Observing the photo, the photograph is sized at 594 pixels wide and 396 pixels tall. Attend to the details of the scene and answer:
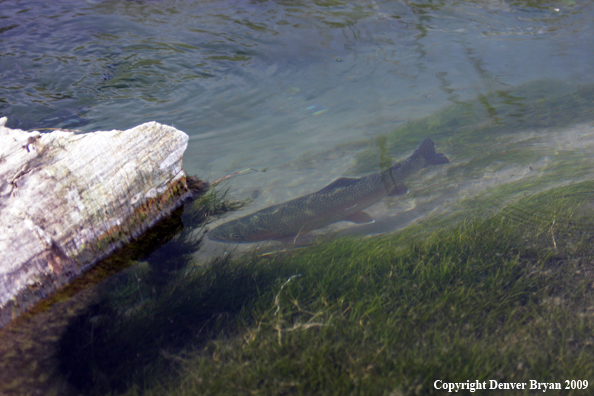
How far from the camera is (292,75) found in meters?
10.3

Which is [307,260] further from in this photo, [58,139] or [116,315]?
[58,139]

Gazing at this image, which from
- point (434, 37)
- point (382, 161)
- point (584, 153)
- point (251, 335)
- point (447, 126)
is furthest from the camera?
point (434, 37)

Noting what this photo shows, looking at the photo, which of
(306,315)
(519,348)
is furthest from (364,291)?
(519,348)

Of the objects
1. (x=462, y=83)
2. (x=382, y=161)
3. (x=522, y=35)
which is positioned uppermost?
(x=522, y=35)

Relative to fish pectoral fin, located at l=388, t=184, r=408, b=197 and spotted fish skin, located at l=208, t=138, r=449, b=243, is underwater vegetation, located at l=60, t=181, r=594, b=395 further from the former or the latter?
fish pectoral fin, located at l=388, t=184, r=408, b=197

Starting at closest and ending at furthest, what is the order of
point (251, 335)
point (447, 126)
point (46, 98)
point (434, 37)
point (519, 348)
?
point (519, 348) < point (251, 335) < point (46, 98) < point (447, 126) < point (434, 37)

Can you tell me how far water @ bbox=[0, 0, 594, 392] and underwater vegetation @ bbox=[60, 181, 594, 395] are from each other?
2.30m

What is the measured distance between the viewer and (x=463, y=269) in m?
3.41

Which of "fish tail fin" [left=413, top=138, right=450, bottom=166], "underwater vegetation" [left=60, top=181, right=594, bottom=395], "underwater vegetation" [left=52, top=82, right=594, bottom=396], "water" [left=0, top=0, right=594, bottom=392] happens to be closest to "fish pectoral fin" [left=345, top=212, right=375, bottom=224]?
"water" [left=0, top=0, right=594, bottom=392]

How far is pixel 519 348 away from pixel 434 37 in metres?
11.6

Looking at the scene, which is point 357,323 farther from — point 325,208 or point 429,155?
point 429,155

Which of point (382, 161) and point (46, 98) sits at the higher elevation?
point (46, 98)

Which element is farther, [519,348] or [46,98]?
[46,98]

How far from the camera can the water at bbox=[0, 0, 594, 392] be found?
738cm
